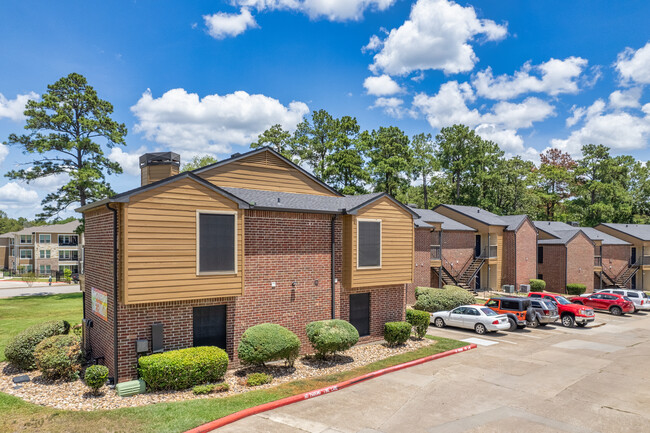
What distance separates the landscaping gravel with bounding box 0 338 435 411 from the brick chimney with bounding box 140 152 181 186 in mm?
7854

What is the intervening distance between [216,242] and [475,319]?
48.7 feet

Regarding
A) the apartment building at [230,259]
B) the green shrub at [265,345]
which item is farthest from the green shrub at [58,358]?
the green shrub at [265,345]

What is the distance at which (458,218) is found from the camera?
41.2 meters

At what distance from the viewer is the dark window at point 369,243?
17.0m

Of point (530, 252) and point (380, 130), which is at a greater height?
point (380, 130)

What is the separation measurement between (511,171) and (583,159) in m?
15.0

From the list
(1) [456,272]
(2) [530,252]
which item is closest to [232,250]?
(1) [456,272]

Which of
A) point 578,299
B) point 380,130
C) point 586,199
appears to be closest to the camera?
point 578,299

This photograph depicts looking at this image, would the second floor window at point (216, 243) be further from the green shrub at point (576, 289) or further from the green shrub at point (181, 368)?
the green shrub at point (576, 289)

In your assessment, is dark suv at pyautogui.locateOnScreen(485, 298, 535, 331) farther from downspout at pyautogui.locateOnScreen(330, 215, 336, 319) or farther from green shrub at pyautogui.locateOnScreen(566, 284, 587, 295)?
green shrub at pyautogui.locateOnScreen(566, 284, 587, 295)

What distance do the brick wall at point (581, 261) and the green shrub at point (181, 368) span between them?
3979cm

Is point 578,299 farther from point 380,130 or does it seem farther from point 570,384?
point 380,130

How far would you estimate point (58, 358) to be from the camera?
12016 millimetres

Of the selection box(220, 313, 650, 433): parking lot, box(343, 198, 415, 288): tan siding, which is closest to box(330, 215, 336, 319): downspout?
box(343, 198, 415, 288): tan siding
